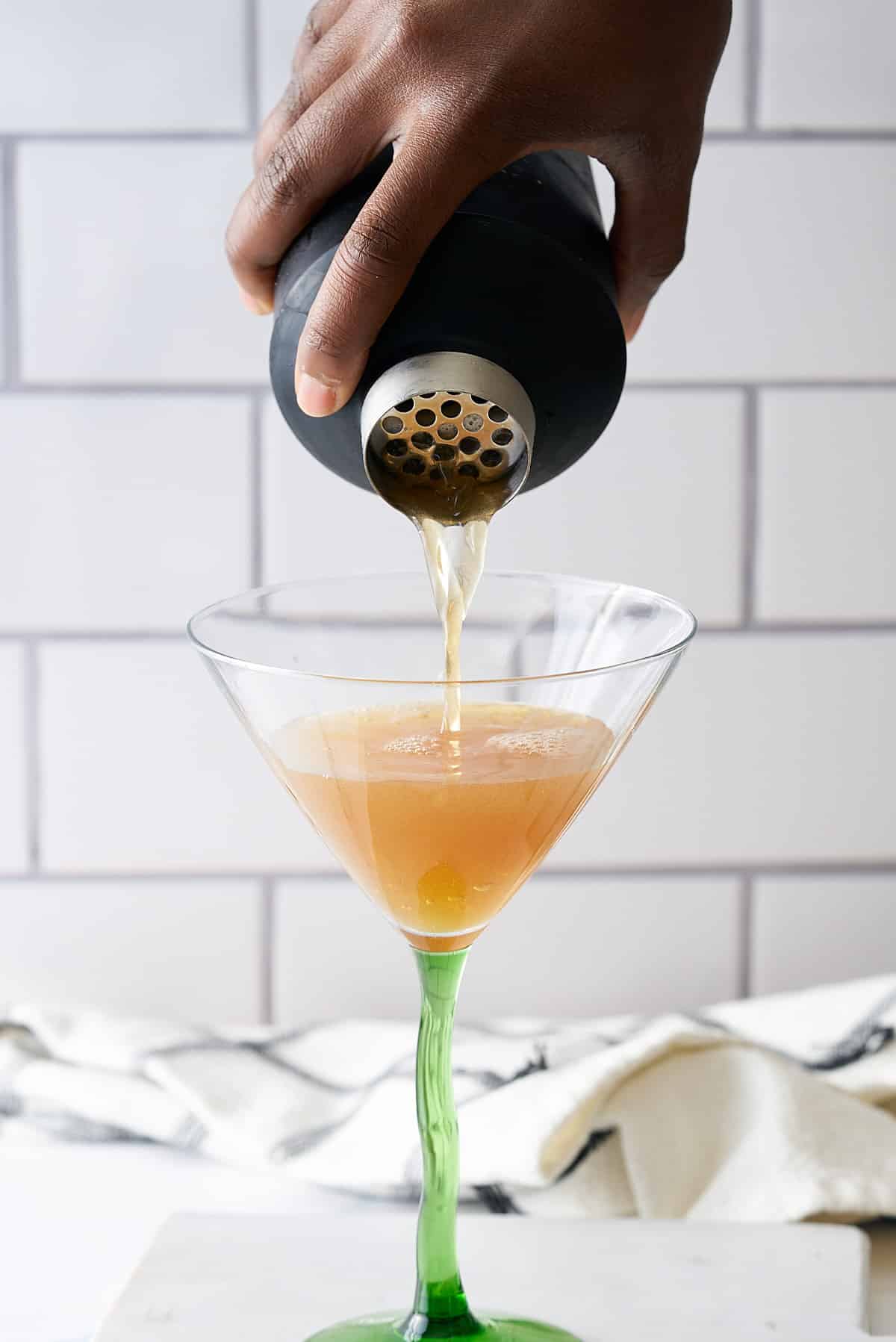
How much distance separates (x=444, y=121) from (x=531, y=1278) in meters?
0.52

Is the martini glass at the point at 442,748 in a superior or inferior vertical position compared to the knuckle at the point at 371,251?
inferior

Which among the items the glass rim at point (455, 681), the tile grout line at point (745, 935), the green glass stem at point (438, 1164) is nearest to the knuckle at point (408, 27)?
the glass rim at point (455, 681)

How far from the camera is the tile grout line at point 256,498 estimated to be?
0.98m

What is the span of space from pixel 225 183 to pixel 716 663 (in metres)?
0.46

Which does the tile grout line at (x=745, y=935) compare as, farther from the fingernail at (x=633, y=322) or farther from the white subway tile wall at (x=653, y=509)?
the fingernail at (x=633, y=322)

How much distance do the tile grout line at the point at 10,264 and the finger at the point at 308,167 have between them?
1.52 ft

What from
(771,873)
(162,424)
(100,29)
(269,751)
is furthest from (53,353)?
(771,873)

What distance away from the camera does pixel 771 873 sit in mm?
1042

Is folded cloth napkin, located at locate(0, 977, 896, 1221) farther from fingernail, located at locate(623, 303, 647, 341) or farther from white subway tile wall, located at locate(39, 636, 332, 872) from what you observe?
fingernail, located at locate(623, 303, 647, 341)

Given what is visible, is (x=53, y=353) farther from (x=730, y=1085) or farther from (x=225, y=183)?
(x=730, y=1085)

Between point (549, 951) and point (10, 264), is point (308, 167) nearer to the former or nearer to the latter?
point (10, 264)

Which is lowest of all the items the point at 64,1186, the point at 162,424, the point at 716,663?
the point at 64,1186

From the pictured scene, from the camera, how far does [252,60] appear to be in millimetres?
940

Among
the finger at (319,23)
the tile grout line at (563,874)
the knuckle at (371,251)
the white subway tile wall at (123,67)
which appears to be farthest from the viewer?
the tile grout line at (563,874)
